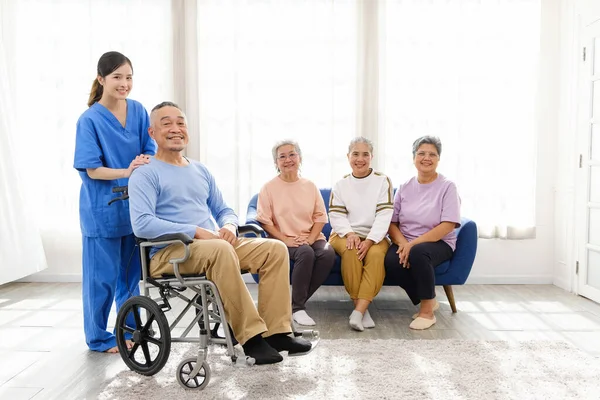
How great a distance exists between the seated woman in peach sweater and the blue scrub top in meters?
1.03

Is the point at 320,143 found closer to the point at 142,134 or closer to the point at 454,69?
the point at 454,69

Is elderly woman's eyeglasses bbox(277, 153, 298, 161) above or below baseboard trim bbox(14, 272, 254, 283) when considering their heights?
above

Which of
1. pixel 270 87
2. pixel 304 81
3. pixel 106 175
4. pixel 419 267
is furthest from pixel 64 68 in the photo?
pixel 419 267

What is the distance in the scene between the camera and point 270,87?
4.48 m

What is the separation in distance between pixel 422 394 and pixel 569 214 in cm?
262

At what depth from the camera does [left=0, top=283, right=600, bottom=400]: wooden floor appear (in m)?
2.53

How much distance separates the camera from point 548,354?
2.77 metres

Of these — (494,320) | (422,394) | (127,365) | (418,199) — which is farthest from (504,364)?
(127,365)

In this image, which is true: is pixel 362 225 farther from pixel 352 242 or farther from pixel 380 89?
pixel 380 89

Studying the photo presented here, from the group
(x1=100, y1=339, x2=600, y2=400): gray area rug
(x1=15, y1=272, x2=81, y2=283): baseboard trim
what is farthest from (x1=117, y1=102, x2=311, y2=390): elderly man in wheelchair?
(x1=15, y1=272, x2=81, y2=283): baseboard trim

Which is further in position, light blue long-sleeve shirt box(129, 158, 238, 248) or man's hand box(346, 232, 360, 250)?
man's hand box(346, 232, 360, 250)

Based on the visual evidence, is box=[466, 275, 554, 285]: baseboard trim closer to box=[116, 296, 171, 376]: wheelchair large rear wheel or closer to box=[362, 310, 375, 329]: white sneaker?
box=[362, 310, 375, 329]: white sneaker

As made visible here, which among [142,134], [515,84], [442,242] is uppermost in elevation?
[515,84]

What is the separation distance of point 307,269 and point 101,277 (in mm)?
1158
